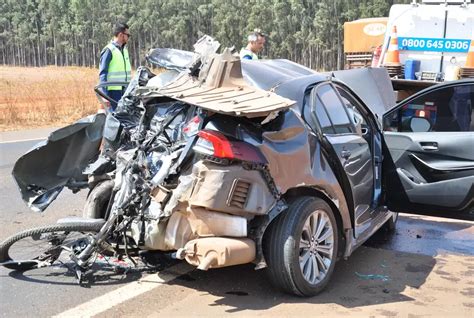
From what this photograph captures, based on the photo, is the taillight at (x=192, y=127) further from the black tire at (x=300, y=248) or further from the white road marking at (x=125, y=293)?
the white road marking at (x=125, y=293)

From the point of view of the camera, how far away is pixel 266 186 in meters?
3.79

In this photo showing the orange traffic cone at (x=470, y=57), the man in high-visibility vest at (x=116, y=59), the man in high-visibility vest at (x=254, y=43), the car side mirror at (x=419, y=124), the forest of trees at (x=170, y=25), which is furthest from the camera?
the forest of trees at (x=170, y=25)

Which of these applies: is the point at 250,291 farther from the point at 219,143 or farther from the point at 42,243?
the point at 42,243

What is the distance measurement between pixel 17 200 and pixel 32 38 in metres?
110

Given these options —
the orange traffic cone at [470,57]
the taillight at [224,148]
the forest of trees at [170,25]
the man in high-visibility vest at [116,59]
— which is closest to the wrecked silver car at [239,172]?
the taillight at [224,148]

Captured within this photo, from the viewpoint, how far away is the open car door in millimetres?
4895

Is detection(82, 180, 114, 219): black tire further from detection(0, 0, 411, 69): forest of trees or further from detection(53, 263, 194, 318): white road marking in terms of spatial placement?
detection(0, 0, 411, 69): forest of trees

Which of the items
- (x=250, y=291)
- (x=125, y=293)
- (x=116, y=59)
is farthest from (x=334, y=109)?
(x=116, y=59)

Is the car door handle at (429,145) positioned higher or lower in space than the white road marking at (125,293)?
higher

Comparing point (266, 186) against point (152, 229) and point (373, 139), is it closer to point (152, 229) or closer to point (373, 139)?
point (152, 229)

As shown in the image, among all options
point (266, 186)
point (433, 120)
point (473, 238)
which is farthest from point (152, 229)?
point (473, 238)

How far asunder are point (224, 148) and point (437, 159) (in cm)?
235

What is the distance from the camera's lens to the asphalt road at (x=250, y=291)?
3.83 m

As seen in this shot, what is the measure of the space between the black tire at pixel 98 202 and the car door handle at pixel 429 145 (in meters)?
2.78
